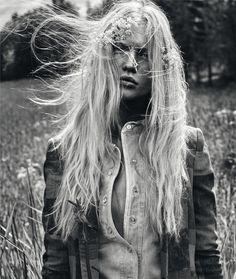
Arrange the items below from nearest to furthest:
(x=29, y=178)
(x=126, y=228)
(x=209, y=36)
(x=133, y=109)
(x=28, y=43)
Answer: (x=126, y=228), (x=133, y=109), (x=29, y=178), (x=28, y=43), (x=209, y=36)

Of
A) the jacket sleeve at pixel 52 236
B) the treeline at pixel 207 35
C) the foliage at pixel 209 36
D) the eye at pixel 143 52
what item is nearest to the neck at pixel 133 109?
the eye at pixel 143 52

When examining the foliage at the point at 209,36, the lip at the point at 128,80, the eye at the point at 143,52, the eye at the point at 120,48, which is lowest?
the foliage at the point at 209,36

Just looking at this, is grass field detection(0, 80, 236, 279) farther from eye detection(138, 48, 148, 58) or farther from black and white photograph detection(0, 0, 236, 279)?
eye detection(138, 48, 148, 58)

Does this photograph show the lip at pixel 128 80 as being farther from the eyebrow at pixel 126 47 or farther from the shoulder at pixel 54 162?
the shoulder at pixel 54 162

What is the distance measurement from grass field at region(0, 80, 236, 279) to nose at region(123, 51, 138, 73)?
511 millimetres

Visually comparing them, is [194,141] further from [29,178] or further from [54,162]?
[29,178]

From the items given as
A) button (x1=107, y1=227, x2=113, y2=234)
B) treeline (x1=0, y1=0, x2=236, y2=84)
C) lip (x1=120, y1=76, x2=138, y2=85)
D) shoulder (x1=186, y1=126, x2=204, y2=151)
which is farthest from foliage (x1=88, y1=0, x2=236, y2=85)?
button (x1=107, y1=227, x2=113, y2=234)

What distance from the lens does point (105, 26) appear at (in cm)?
177

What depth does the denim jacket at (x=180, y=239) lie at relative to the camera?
1644mm

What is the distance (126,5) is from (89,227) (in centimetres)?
67

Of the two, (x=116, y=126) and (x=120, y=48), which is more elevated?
(x=120, y=48)

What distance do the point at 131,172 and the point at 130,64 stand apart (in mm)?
300

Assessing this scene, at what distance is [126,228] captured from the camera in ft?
5.36

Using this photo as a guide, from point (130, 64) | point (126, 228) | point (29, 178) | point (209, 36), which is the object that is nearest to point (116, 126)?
point (130, 64)
